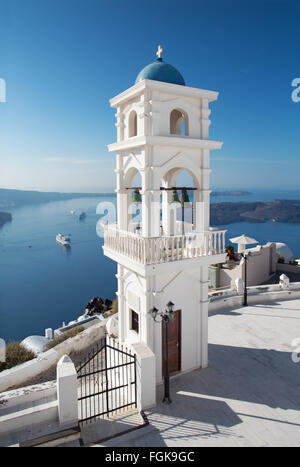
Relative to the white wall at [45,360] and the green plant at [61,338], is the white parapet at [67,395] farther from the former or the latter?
the green plant at [61,338]

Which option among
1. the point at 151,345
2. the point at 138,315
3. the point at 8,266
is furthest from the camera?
the point at 8,266

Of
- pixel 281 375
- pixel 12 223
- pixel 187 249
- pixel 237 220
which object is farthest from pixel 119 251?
pixel 12 223

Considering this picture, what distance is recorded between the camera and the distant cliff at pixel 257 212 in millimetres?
96375

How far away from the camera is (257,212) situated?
109312 millimetres

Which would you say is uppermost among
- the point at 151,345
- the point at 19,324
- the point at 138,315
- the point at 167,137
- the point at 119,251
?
the point at 167,137

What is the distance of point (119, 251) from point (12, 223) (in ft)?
535

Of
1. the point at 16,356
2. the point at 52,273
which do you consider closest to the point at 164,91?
the point at 16,356

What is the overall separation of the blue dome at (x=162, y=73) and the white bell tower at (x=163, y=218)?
0.03m

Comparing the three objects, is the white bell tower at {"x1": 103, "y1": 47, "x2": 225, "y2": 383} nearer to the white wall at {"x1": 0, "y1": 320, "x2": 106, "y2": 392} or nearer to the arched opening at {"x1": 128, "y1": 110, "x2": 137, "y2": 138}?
the arched opening at {"x1": 128, "y1": 110, "x2": 137, "y2": 138}

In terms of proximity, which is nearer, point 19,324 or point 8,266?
point 19,324

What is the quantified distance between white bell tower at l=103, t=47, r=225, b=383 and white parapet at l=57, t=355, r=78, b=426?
222 centimetres

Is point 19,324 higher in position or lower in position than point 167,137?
lower

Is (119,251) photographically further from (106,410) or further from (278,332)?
(278,332)

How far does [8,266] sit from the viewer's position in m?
96.8
